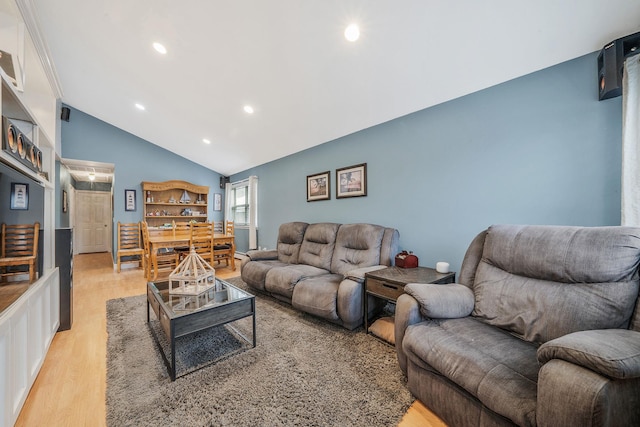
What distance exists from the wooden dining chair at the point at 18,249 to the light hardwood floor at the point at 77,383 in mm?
689

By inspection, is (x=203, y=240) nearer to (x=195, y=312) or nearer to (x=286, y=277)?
(x=286, y=277)

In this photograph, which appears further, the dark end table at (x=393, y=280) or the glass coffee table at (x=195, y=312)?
the dark end table at (x=393, y=280)

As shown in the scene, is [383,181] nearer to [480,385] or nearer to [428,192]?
[428,192]

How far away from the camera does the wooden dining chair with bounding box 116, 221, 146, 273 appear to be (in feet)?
15.6

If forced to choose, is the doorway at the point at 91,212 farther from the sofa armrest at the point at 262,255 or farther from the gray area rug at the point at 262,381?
the gray area rug at the point at 262,381

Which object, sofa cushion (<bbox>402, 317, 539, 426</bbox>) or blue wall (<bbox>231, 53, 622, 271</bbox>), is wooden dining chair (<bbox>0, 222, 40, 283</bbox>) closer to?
sofa cushion (<bbox>402, 317, 539, 426</bbox>)

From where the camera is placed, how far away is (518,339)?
52.6 inches

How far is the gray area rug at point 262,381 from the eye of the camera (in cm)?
131

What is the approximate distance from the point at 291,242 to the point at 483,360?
2.78 meters

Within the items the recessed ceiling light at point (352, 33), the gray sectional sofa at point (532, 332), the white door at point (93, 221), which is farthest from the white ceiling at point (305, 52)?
the white door at point (93, 221)

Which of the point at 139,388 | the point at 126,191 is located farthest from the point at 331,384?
the point at 126,191

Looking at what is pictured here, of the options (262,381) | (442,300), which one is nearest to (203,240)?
(262,381)

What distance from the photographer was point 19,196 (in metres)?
1.52

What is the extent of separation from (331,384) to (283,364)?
40 centimetres
